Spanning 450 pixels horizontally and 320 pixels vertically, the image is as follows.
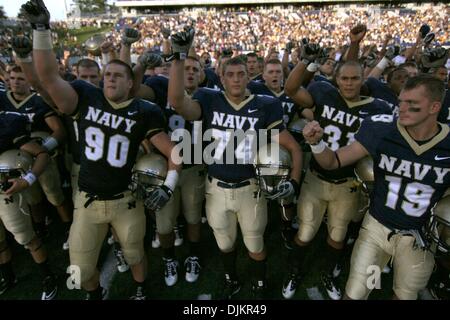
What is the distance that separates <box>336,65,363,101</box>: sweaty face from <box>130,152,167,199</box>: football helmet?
1812 millimetres

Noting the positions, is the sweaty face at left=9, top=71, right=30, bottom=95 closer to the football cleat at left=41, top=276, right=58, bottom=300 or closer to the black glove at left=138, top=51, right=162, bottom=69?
the black glove at left=138, top=51, right=162, bottom=69

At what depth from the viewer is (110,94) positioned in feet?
9.06

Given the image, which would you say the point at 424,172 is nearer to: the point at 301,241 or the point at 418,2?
the point at 301,241

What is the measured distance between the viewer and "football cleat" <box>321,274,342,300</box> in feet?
11.0

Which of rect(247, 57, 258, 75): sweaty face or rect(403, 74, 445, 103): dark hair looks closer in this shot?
Answer: rect(403, 74, 445, 103): dark hair

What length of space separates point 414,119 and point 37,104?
3.55 meters

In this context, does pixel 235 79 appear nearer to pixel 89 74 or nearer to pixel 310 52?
pixel 310 52

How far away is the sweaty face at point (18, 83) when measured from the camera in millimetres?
3510

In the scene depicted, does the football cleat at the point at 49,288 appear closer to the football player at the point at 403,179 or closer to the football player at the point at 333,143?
the football player at the point at 333,143

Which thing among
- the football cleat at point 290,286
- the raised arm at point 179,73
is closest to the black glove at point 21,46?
the raised arm at point 179,73

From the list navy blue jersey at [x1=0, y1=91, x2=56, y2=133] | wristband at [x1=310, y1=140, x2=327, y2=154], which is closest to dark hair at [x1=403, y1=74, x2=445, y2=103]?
wristband at [x1=310, y1=140, x2=327, y2=154]
